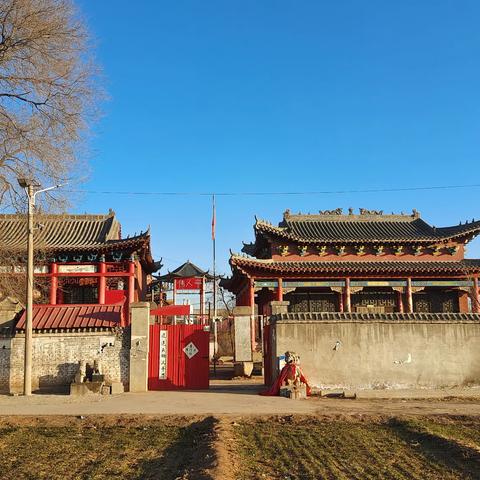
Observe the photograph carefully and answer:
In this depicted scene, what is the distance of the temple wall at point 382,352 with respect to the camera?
1377 cm

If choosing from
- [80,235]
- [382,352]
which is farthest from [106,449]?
[80,235]

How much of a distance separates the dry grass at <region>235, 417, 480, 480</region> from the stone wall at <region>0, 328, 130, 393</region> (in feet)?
21.3

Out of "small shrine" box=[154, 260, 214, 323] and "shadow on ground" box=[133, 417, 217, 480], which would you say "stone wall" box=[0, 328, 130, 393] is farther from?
"small shrine" box=[154, 260, 214, 323]

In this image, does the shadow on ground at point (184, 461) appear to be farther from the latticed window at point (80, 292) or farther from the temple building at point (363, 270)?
the latticed window at point (80, 292)

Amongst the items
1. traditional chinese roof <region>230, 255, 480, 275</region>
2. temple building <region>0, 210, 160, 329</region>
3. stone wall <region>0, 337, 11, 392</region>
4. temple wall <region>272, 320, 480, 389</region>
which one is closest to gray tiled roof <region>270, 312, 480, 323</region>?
temple wall <region>272, 320, 480, 389</region>

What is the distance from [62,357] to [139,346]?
220 cm

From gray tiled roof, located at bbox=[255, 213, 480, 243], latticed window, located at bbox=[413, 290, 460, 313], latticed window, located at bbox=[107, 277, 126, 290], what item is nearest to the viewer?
latticed window, located at bbox=[107, 277, 126, 290]

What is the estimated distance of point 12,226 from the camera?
2638cm

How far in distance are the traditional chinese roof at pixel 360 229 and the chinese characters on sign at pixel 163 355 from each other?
10.9 meters

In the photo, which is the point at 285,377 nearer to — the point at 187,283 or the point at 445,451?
the point at 445,451

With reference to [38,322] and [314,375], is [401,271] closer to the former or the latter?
[314,375]

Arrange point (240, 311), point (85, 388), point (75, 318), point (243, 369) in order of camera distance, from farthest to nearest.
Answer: point (243, 369) < point (240, 311) < point (75, 318) < point (85, 388)

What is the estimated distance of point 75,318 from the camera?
15477 mm

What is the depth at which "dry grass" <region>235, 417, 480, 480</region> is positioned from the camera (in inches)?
238
